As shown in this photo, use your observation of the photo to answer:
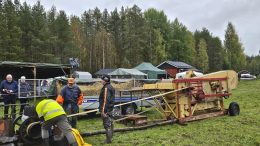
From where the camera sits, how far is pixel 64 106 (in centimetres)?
927

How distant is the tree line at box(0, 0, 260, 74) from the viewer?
1738 inches

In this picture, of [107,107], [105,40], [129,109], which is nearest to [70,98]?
[107,107]

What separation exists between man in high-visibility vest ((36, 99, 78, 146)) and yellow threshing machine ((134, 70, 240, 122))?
4.65 m

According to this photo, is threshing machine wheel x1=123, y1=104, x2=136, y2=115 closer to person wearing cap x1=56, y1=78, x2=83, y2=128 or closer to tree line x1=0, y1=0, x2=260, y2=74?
person wearing cap x1=56, y1=78, x2=83, y2=128

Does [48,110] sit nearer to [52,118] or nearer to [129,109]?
[52,118]

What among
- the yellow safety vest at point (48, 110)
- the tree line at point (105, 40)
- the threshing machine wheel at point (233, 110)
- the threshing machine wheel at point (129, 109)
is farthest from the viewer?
the tree line at point (105, 40)

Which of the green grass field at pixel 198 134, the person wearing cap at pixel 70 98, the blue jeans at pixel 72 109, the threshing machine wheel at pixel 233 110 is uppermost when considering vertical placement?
the person wearing cap at pixel 70 98

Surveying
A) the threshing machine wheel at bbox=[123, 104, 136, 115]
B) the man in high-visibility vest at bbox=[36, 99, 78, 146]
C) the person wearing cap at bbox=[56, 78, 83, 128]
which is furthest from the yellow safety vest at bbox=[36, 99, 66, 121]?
the threshing machine wheel at bbox=[123, 104, 136, 115]

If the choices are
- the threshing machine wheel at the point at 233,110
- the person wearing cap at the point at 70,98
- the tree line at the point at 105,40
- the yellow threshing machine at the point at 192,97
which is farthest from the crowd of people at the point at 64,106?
the tree line at the point at 105,40

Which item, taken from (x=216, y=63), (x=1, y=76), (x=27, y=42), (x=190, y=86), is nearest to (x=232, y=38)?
(x=216, y=63)

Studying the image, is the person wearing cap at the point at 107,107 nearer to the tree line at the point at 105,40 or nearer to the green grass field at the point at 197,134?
the green grass field at the point at 197,134

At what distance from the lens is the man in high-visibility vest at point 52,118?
22.9 ft

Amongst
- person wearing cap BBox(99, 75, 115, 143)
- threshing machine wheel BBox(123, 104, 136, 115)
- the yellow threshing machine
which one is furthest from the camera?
threshing machine wheel BBox(123, 104, 136, 115)

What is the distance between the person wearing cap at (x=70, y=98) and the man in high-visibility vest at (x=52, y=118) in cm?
182
